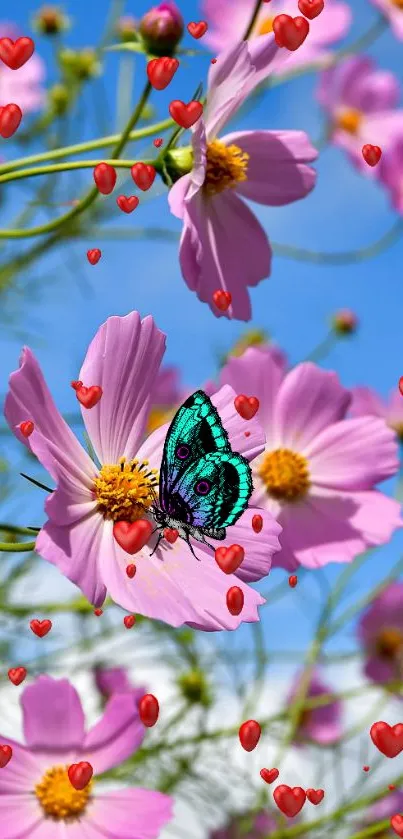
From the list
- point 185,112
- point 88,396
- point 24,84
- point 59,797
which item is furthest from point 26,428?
point 24,84

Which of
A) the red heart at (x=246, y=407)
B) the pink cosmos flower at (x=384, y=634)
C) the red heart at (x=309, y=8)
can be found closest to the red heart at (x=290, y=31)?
the red heart at (x=309, y=8)

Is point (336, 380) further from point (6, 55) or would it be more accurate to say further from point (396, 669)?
point (396, 669)

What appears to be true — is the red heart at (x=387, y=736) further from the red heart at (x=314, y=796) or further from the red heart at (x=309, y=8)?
the red heart at (x=309, y=8)

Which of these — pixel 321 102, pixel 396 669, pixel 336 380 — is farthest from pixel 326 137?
pixel 336 380

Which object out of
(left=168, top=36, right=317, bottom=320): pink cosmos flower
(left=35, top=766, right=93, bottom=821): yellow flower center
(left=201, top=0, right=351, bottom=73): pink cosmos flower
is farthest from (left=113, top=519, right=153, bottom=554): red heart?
(left=201, top=0, right=351, bottom=73): pink cosmos flower

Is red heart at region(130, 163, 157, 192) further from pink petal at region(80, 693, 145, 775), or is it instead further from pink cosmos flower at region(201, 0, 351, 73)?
pink cosmos flower at region(201, 0, 351, 73)

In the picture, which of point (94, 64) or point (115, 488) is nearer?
point (115, 488)

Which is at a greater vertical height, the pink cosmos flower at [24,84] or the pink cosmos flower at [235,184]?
the pink cosmos flower at [235,184]
